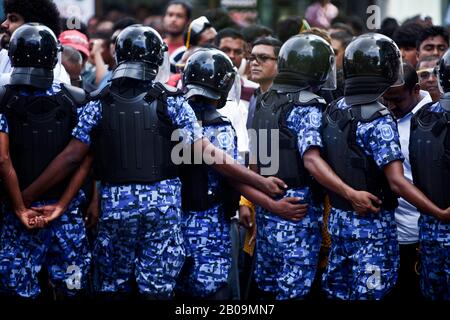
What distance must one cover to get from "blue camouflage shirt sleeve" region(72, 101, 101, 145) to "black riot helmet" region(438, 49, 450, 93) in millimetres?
2134

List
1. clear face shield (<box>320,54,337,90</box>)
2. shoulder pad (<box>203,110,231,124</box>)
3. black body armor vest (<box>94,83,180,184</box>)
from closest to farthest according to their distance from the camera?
black body armor vest (<box>94,83,180,184</box>), shoulder pad (<box>203,110,231,124</box>), clear face shield (<box>320,54,337,90</box>)

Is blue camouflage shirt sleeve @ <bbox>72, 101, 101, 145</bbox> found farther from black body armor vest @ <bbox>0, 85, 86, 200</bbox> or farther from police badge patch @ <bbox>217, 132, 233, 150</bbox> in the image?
police badge patch @ <bbox>217, 132, 233, 150</bbox>

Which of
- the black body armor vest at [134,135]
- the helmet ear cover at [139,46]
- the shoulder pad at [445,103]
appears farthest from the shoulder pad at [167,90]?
the shoulder pad at [445,103]

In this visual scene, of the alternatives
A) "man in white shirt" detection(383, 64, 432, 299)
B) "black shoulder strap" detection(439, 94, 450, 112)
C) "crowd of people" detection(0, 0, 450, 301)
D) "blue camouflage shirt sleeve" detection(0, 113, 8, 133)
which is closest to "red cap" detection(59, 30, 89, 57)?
"crowd of people" detection(0, 0, 450, 301)

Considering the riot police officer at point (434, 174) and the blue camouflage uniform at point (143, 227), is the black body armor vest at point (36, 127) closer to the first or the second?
the blue camouflage uniform at point (143, 227)

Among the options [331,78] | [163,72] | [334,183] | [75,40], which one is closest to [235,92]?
[163,72]

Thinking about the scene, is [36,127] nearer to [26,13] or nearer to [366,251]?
Answer: [26,13]

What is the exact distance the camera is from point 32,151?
20.1ft

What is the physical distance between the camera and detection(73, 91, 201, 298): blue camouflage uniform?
6.04m

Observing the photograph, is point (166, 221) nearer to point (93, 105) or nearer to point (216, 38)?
point (93, 105)

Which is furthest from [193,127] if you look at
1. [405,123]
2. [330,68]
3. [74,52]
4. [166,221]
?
[74,52]

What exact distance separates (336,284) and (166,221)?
3.87 ft

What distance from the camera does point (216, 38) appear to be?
8836 mm

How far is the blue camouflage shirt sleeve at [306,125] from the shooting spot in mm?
6148
